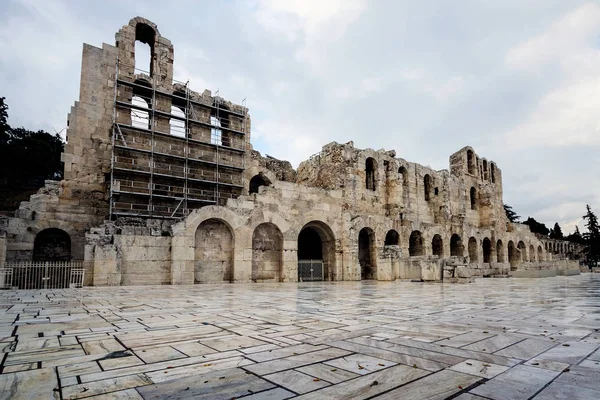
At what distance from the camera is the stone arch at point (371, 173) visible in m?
26.0

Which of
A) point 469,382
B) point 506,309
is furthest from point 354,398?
point 506,309

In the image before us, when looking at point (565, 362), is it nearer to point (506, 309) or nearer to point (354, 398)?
point (354, 398)

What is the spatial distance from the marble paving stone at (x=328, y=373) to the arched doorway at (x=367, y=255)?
63.7ft

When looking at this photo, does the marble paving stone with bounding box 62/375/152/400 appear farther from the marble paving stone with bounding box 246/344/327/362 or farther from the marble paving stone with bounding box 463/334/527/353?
the marble paving stone with bounding box 463/334/527/353

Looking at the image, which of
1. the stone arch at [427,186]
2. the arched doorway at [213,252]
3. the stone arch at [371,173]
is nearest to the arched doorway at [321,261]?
the arched doorway at [213,252]

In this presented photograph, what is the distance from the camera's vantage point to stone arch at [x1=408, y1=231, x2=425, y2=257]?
25.2 meters

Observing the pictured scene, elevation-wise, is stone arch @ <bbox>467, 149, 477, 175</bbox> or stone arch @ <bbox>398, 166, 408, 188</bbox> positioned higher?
stone arch @ <bbox>467, 149, 477, 175</bbox>

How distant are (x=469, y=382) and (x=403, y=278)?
17.8 meters

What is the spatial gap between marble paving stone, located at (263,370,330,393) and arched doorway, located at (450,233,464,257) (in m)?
28.2

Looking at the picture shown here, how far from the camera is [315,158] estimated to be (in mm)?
25953

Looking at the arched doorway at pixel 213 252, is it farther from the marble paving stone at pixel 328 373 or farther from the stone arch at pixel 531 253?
the stone arch at pixel 531 253

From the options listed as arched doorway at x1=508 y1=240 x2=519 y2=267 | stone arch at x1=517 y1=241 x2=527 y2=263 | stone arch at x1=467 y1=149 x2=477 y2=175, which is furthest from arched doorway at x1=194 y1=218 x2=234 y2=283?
stone arch at x1=517 y1=241 x2=527 y2=263

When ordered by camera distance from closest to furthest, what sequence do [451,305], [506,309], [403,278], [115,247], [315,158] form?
1. [506,309]
2. [451,305]
3. [115,247]
4. [403,278]
5. [315,158]

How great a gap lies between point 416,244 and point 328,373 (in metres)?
24.0
